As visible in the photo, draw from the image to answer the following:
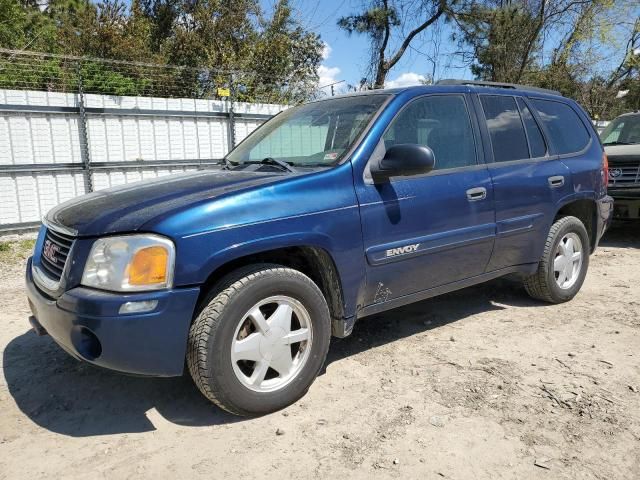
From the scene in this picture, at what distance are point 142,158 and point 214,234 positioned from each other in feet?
22.2

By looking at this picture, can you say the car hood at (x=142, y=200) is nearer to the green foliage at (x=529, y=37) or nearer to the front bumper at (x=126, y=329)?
the front bumper at (x=126, y=329)

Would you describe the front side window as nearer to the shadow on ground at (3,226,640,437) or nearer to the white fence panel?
the shadow on ground at (3,226,640,437)

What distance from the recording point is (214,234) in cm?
259

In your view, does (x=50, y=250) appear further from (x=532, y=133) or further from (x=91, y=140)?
(x=91, y=140)

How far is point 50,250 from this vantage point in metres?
2.96

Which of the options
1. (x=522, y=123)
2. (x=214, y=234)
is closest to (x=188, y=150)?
(x=522, y=123)

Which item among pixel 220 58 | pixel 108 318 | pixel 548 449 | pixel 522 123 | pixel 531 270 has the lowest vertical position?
pixel 548 449

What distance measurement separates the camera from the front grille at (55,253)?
275 centimetres

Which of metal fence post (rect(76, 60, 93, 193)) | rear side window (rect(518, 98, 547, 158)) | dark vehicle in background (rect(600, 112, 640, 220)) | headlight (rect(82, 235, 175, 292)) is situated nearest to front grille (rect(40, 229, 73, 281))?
headlight (rect(82, 235, 175, 292))

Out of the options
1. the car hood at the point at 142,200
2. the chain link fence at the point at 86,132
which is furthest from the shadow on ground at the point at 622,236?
the car hood at the point at 142,200

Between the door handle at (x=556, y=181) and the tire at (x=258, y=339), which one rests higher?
the door handle at (x=556, y=181)

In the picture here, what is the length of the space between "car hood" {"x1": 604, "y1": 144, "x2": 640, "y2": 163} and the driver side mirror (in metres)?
5.71

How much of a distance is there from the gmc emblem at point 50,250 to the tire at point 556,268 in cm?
Answer: 361

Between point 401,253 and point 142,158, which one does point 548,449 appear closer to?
point 401,253
